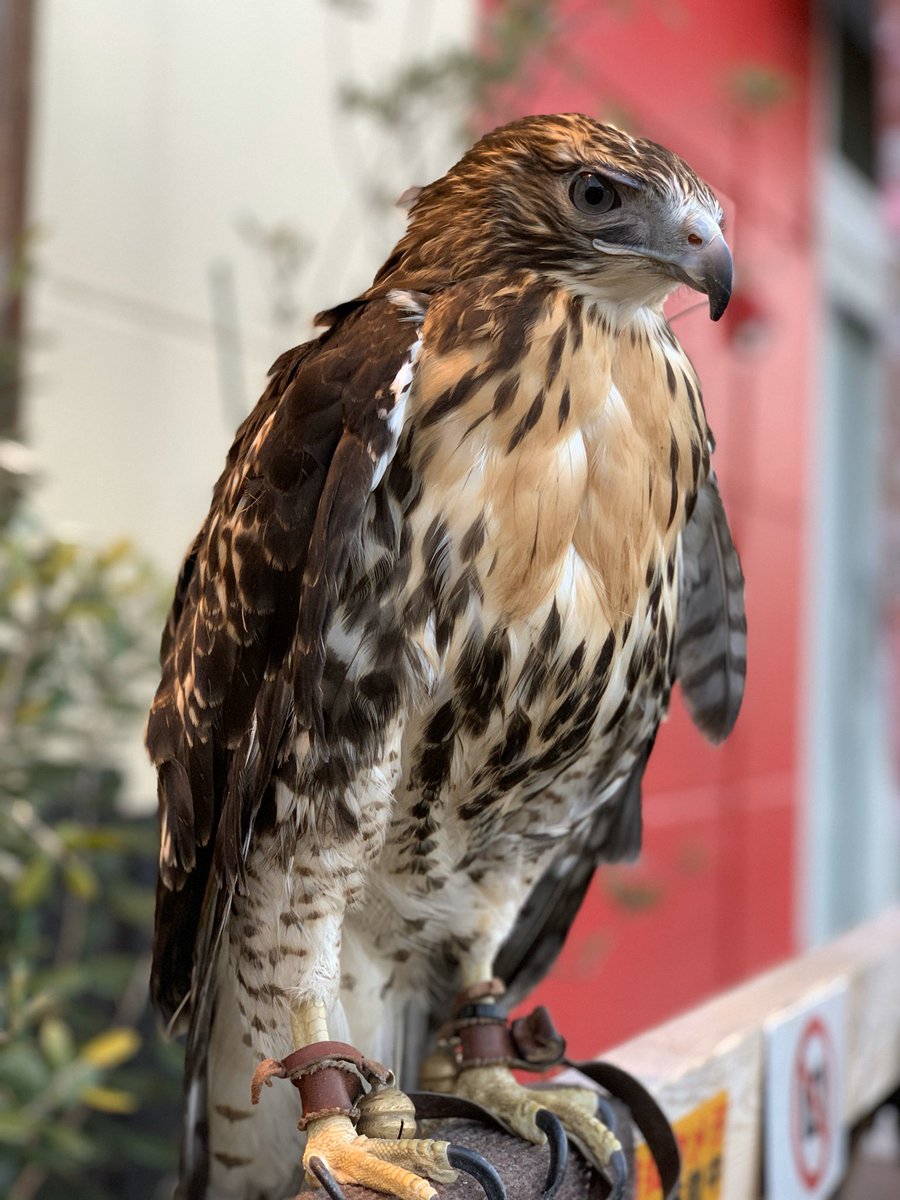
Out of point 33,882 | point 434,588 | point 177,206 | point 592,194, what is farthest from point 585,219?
point 177,206

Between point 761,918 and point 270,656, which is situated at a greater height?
point 270,656

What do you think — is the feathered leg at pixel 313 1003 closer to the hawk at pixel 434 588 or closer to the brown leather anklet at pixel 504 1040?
the hawk at pixel 434 588

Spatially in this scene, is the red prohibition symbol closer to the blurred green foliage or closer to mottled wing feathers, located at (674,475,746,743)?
mottled wing feathers, located at (674,475,746,743)

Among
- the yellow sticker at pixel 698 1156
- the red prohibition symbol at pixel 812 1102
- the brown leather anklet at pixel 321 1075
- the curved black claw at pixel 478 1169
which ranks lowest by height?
the red prohibition symbol at pixel 812 1102

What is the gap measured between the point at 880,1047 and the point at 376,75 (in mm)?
2044

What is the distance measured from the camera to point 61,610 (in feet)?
4.78

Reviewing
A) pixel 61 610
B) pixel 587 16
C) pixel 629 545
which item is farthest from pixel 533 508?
pixel 587 16

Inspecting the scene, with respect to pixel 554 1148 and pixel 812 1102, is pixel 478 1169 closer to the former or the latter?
pixel 554 1148

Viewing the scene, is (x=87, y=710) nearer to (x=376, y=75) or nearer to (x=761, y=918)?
(x=376, y=75)

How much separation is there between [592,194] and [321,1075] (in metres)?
0.57

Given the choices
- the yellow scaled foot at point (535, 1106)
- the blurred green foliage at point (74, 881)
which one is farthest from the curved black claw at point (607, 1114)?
the blurred green foliage at point (74, 881)

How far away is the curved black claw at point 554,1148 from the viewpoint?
84cm

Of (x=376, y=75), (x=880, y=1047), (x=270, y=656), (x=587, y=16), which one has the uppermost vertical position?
(x=587, y=16)

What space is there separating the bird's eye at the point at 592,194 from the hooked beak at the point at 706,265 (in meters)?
0.05
